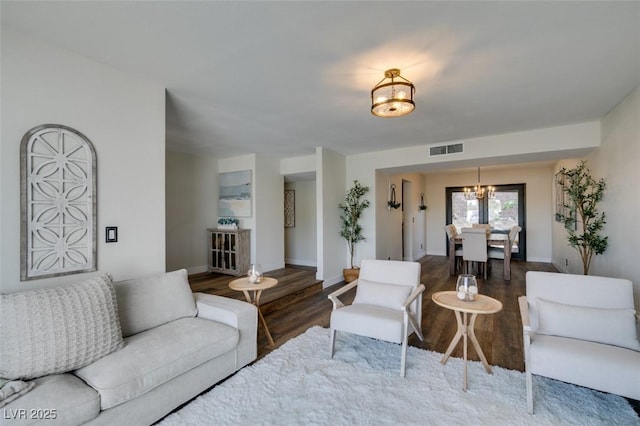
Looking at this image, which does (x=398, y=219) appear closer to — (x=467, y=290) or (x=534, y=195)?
(x=534, y=195)

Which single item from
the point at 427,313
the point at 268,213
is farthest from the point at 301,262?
the point at 427,313

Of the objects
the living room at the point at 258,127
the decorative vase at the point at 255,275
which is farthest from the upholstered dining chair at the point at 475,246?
the decorative vase at the point at 255,275

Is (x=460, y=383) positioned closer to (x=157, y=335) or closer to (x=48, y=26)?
(x=157, y=335)

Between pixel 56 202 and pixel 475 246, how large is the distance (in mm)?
6202

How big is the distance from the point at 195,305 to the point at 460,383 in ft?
7.46

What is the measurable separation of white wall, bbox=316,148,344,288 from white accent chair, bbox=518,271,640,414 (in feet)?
10.4

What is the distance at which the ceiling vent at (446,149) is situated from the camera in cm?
466

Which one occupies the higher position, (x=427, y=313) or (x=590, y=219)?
(x=590, y=219)

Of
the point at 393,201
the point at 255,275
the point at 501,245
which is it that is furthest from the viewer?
the point at 393,201

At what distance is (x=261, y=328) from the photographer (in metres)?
3.38

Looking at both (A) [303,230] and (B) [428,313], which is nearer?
(B) [428,313]

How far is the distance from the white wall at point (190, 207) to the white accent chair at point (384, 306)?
380 cm

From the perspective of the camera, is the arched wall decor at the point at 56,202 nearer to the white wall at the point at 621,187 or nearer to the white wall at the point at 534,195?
the white wall at the point at 621,187

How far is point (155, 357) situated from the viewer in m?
1.84
